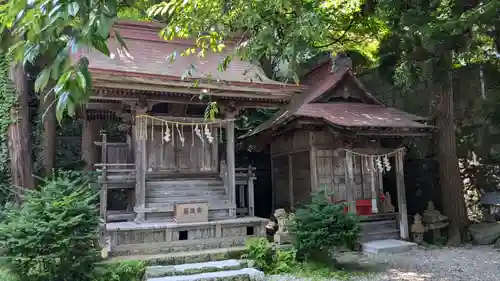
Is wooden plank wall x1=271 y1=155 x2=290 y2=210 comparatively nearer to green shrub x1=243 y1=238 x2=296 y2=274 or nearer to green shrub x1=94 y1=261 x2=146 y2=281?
green shrub x1=243 y1=238 x2=296 y2=274

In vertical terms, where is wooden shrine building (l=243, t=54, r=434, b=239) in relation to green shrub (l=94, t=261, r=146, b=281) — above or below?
above

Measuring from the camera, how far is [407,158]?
43.2ft

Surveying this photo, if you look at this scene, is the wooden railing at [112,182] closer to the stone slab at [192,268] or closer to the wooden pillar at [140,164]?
the wooden pillar at [140,164]

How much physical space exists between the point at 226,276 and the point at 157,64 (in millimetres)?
5546

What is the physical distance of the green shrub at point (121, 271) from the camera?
686cm

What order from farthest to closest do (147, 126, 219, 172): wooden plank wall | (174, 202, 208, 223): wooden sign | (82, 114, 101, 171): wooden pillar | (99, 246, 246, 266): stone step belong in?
(82, 114, 101, 171): wooden pillar, (147, 126, 219, 172): wooden plank wall, (174, 202, 208, 223): wooden sign, (99, 246, 246, 266): stone step

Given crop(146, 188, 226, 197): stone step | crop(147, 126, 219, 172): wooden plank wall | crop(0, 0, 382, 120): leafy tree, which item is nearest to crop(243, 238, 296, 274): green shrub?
crop(146, 188, 226, 197): stone step

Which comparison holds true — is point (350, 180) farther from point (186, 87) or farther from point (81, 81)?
point (81, 81)

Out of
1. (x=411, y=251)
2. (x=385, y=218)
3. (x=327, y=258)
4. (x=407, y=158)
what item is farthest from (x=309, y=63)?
(x=327, y=258)

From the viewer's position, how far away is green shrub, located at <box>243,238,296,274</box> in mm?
7887

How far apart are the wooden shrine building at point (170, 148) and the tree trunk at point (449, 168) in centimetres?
480

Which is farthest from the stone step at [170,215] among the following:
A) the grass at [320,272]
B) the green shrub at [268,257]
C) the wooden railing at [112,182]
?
the grass at [320,272]

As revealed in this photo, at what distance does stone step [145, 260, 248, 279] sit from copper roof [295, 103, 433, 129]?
14.2 ft

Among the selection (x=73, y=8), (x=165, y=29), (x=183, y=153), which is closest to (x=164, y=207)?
(x=183, y=153)
